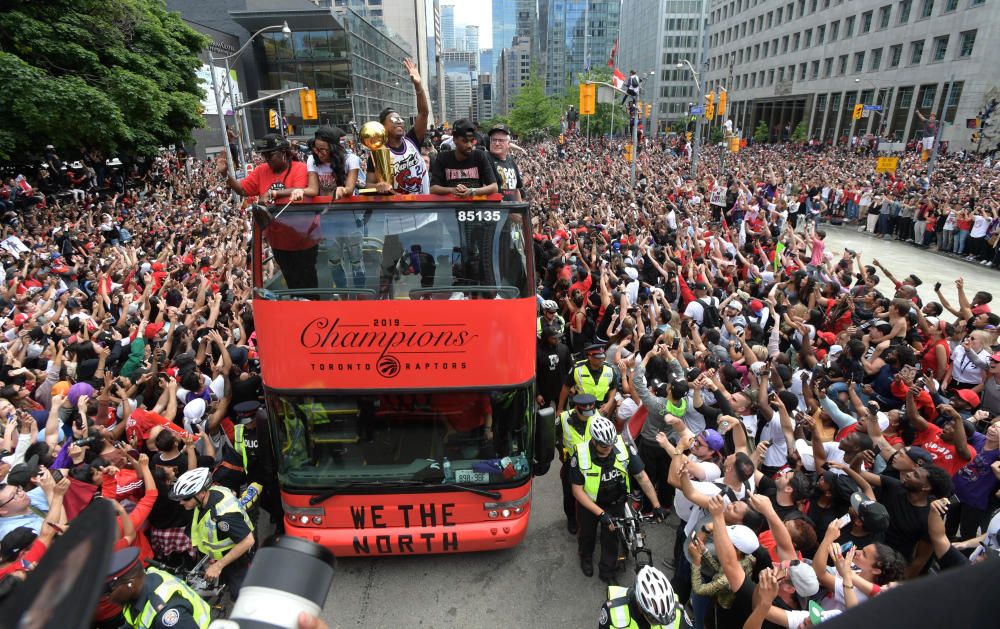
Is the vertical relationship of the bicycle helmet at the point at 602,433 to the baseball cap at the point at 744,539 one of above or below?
above

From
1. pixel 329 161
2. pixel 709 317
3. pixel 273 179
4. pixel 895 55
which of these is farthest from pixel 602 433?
pixel 895 55

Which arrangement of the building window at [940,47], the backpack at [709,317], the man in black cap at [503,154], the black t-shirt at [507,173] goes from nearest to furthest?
the black t-shirt at [507,173]
the man in black cap at [503,154]
the backpack at [709,317]
the building window at [940,47]

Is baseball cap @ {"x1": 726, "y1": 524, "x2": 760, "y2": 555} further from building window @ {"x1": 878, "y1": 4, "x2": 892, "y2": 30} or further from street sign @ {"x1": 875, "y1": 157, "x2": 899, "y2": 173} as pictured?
building window @ {"x1": 878, "y1": 4, "x2": 892, "y2": 30}

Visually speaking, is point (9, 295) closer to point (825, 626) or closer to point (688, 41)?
point (825, 626)

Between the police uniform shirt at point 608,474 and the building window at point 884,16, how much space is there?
2407 inches

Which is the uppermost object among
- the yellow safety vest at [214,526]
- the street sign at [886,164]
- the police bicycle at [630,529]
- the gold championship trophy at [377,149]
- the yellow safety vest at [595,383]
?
the gold championship trophy at [377,149]

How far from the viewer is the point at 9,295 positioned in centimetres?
993

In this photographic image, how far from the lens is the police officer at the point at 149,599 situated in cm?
357

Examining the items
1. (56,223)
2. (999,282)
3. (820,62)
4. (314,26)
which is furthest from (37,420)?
(820,62)

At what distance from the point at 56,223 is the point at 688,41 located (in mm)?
102390

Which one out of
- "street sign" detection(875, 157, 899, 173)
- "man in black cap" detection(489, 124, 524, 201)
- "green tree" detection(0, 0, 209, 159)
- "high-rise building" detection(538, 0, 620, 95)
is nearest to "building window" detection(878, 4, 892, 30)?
"street sign" detection(875, 157, 899, 173)

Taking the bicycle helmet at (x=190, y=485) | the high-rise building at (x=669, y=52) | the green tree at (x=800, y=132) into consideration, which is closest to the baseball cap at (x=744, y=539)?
the bicycle helmet at (x=190, y=485)

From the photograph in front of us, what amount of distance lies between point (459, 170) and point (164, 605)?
4.69 metres

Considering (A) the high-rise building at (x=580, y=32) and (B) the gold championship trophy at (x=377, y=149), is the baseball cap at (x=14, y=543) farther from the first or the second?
(A) the high-rise building at (x=580, y=32)
